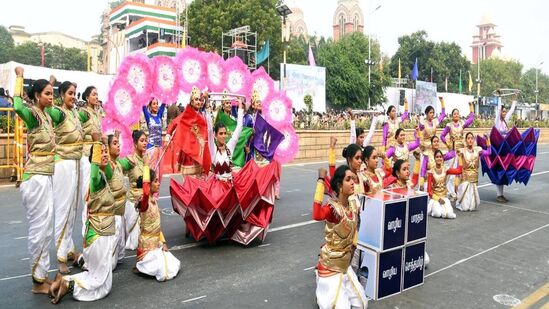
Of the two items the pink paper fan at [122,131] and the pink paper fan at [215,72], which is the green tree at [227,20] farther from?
the pink paper fan at [122,131]

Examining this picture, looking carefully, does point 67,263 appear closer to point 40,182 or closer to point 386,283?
point 40,182

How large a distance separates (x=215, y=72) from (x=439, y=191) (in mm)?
5066

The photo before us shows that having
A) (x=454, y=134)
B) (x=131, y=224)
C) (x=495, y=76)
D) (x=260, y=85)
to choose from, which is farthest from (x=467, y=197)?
(x=495, y=76)

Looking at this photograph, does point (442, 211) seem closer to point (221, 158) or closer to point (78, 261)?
point (221, 158)

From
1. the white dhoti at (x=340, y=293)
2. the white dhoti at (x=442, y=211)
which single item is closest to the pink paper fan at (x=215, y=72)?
the white dhoti at (x=340, y=293)

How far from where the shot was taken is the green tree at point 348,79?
39.6 metres

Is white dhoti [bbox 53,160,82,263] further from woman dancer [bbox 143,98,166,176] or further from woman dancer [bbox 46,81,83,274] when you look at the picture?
woman dancer [bbox 143,98,166,176]

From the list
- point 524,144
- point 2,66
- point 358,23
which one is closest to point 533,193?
point 524,144

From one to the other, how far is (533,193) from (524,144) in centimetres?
240

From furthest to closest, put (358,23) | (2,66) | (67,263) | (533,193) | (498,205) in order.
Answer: (358,23), (2,66), (533,193), (498,205), (67,263)

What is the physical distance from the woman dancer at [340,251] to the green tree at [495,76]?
72.4m

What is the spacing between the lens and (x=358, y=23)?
8631 cm

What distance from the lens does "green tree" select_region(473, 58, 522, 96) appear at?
70188mm

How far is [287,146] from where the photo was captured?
28.5ft
